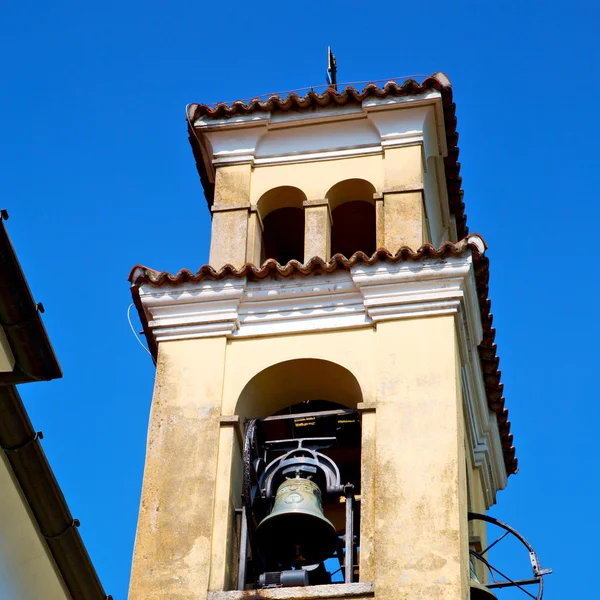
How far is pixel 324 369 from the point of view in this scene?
15.6 m

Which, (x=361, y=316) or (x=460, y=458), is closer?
(x=460, y=458)

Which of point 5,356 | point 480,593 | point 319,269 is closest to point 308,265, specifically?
point 319,269

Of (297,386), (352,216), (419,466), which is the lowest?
(419,466)

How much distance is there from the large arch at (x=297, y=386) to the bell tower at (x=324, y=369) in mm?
19

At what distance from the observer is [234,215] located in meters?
17.2

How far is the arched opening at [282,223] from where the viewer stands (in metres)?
17.6

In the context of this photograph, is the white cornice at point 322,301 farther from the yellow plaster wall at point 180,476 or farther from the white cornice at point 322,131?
the white cornice at point 322,131

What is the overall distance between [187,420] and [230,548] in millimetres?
1360

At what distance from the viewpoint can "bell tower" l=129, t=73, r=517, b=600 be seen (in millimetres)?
14094

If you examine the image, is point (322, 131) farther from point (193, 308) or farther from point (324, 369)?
point (324, 369)

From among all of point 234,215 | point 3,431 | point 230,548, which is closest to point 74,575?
point 3,431

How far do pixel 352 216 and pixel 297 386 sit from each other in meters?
3.05

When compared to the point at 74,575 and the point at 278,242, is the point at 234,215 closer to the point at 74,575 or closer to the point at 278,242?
the point at 278,242

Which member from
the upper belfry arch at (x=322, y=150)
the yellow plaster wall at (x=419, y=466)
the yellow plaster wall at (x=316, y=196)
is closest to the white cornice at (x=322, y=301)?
the yellow plaster wall at (x=419, y=466)
